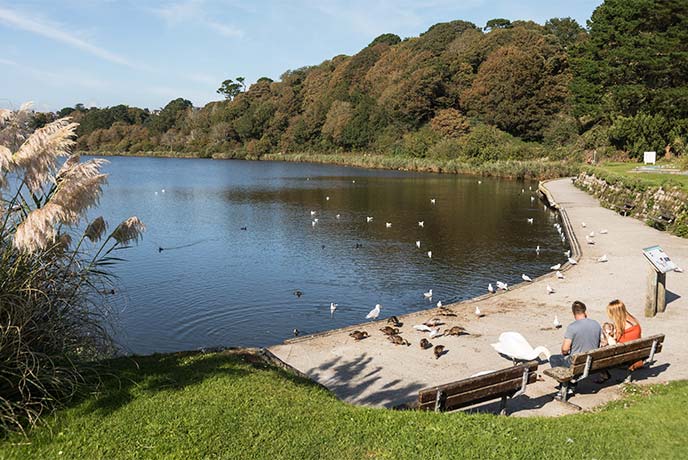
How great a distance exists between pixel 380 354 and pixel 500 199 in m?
37.7

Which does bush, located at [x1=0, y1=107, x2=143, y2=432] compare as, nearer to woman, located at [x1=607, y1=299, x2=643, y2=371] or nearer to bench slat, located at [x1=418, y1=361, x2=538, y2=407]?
bench slat, located at [x1=418, y1=361, x2=538, y2=407]

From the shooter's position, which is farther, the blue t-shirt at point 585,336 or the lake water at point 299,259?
the lake water at point 299,259

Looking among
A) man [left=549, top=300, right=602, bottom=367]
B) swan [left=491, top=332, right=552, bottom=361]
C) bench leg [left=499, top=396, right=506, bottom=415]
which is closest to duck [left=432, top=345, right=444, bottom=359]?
swan [left=491, top=332, right=552, bottom=361]

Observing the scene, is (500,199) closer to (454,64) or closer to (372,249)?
(372,249)

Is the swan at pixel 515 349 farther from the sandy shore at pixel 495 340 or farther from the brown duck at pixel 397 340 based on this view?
the brown duck at pixel 397 340

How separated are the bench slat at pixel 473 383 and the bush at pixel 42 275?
415cm

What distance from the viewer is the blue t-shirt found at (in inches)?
361

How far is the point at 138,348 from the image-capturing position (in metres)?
14.2

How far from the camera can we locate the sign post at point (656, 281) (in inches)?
496

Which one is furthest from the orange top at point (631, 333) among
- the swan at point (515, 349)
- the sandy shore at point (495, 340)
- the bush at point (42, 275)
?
the bush at point (42, 275)

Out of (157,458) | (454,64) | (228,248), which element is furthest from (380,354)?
(454,64)

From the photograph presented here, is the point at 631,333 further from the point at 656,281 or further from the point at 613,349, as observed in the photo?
the point at 656,281

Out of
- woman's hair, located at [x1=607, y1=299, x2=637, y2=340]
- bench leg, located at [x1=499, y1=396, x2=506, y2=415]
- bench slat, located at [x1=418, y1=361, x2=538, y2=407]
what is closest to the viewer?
bench slat, located at [x1=418, y1=361, x2=538, y2=407]

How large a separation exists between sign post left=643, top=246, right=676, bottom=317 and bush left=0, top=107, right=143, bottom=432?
11061mm
